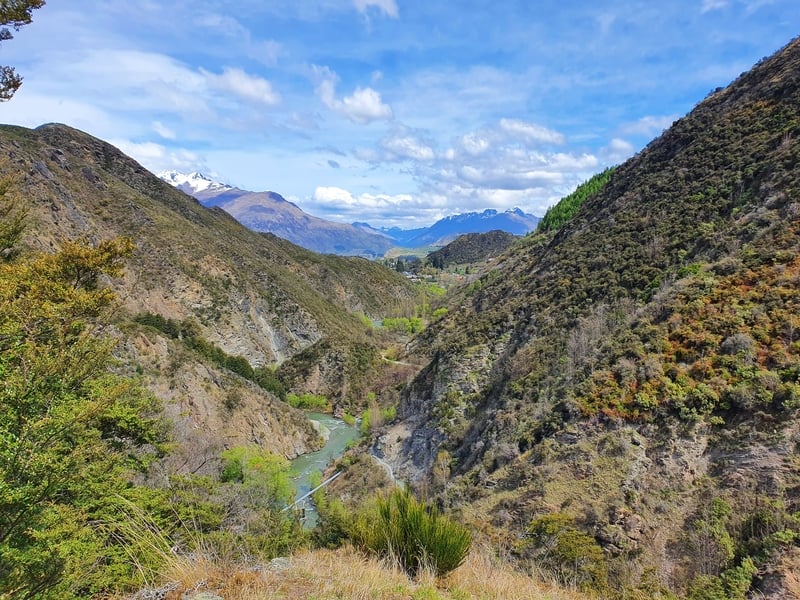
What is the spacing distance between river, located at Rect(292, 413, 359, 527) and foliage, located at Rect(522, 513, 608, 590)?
26.0m

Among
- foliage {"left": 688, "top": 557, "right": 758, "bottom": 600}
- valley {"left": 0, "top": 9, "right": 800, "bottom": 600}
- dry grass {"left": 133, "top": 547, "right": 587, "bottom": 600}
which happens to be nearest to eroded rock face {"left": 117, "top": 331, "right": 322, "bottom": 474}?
valley {"left": 0, "top": 9, "right": 800, "bottom": 600}

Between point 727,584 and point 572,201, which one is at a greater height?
point 572,201

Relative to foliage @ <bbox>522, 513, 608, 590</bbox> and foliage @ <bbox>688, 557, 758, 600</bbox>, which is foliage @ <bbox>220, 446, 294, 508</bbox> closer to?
foliage @ <bbox>522, 513, 608, 590</bbox>

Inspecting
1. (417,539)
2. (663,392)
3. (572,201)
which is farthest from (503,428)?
(572,201)

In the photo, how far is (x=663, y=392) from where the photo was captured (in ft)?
60.5

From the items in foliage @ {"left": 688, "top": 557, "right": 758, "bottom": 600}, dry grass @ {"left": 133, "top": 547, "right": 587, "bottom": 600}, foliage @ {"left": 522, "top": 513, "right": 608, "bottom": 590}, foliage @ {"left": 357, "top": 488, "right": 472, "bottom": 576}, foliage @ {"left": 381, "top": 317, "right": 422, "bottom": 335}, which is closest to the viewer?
dry grass @ {"left": 133, "top": 547, "right": 587, "bottom": 600}

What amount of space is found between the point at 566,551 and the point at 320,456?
170ft

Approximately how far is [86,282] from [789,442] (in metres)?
24.9

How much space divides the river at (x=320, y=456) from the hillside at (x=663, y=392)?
34.5 ft

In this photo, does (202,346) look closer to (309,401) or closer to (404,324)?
(309,401)

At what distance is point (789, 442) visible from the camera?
539 inches

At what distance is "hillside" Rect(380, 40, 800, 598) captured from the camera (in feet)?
42.3

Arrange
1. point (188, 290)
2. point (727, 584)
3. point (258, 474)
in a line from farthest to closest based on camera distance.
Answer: point (188, 290), point (258, 474), point (727, 584)

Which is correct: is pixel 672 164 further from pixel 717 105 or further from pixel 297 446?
pixel 297 446
